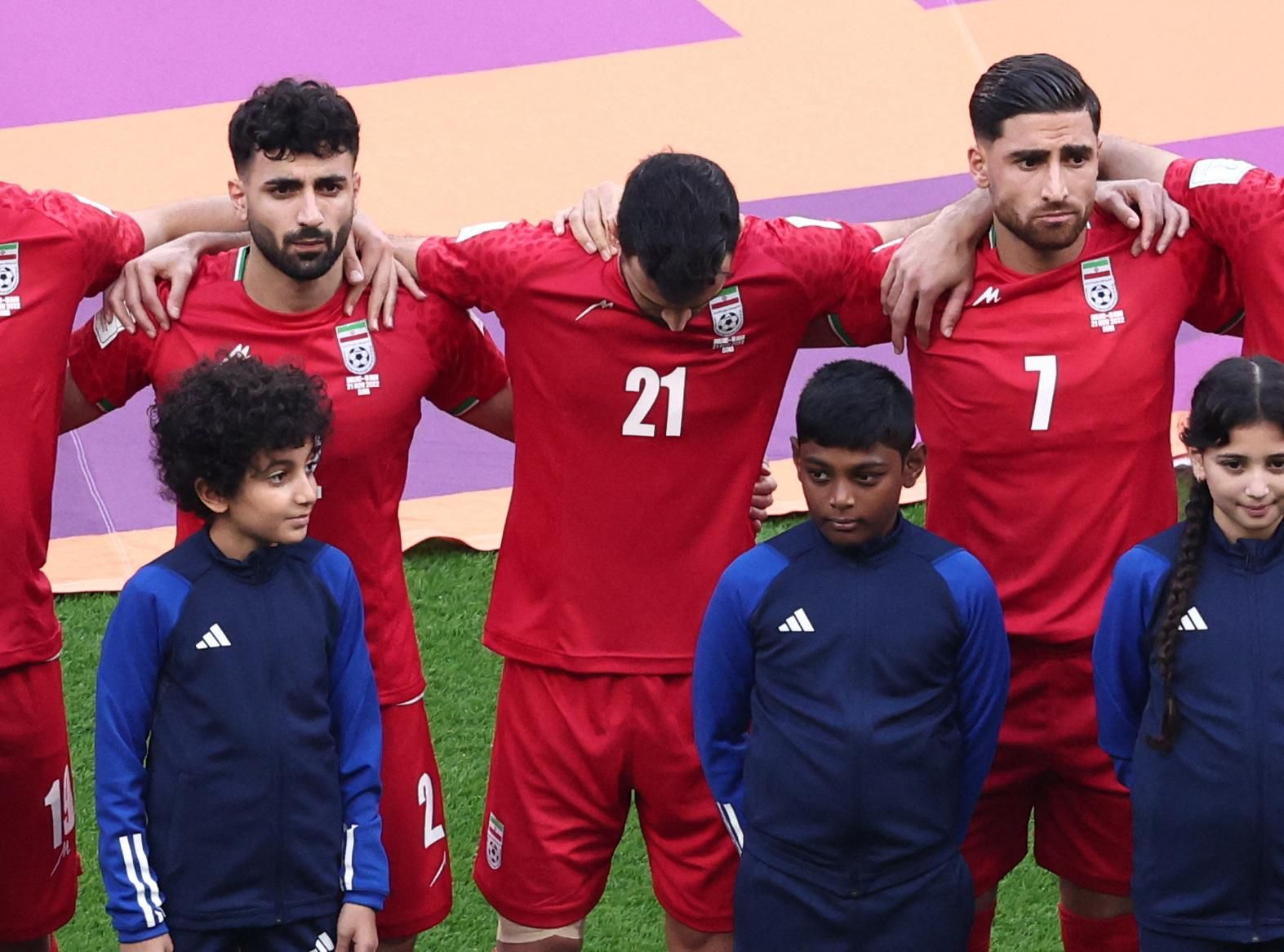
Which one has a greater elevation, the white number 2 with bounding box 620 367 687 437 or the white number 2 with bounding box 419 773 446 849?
the white number 2 with bounding box 620 367 687 437

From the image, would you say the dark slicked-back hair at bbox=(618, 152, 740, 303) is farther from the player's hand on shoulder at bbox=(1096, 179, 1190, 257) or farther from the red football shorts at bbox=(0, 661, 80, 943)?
the red football shorts at bbox=(0, 661, 80, 943)

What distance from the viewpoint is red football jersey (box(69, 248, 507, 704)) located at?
165 inches

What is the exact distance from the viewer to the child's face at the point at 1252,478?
141 inches

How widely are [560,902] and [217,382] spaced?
1311 mm

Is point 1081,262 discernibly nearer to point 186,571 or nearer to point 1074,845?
point 1074,845

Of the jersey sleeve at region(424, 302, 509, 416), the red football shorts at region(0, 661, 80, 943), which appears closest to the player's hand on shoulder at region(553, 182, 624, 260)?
the jersey sleeve at region(424, 302, 509, 416)

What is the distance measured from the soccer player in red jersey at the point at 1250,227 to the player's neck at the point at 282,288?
1776mm

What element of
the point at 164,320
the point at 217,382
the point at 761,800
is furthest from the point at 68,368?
the point at 761,800

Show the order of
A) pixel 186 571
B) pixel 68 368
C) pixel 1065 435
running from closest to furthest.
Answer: pixel 186 571
pixel 1065 435
pixel 68 368

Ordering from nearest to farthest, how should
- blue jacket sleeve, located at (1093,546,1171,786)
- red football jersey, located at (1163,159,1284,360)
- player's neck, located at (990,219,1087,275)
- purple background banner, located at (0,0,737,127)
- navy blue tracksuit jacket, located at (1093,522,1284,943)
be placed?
navy blue tracksuit jacket, located at (1093,522,1284,943)
blue jacket sleeve, located at (1093,546,1171,786)
red football jersey, located at (1163,159,1284,360)
player's neck, located at (990,219,1087,275)
purple background banner, located at (0,0,737,127)

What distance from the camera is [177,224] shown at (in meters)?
4.60

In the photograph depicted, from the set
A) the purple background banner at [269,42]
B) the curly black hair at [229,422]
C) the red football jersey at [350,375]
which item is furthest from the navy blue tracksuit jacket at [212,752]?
the purple background banner at [269,42]

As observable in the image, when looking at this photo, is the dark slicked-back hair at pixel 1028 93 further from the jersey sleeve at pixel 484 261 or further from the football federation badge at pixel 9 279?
the football federation badge at pixel 9 279

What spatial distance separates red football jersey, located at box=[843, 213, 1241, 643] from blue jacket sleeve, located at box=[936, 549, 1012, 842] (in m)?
0.35
